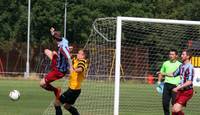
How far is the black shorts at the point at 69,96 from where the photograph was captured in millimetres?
15791

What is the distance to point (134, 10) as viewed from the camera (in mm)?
65500

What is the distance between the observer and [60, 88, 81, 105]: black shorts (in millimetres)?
15791

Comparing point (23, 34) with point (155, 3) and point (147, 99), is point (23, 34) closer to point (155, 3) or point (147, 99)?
point (155, 3)

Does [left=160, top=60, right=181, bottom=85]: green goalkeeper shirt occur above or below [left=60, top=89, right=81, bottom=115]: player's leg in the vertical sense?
above

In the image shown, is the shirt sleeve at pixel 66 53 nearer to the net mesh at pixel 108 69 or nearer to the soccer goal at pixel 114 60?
the soccer goal at pixel 114 60

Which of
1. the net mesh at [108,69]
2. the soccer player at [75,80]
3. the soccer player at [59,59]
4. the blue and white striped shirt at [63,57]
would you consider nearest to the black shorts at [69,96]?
the soccer player at [75,80]

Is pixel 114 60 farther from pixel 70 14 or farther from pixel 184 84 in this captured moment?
pixel 70 14

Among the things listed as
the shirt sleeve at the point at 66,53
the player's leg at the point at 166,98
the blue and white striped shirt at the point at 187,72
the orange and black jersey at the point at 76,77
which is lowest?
the player's leg at the point at 166,98

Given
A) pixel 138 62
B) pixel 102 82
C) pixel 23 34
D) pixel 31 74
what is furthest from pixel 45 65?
pixel 102 82

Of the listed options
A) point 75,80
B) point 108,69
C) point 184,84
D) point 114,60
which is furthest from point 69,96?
point 108,69

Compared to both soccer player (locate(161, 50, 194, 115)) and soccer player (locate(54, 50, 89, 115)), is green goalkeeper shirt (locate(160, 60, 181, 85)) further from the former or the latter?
soccer player (locate(54, 50, 89, 115))

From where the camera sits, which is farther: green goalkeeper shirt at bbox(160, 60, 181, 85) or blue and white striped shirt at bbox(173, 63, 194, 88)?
green goalkeeper shirt at bbox(160, 60, 181, 85)

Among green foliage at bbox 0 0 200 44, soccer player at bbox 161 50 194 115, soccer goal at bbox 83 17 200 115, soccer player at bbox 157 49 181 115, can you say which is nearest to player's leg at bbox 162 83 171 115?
soccer player at bbox 157 49 181 115

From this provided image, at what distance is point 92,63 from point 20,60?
133 feet
